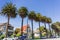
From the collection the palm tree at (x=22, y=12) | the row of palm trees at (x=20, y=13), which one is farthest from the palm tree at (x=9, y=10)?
the palm tree at (x=22, y=12)

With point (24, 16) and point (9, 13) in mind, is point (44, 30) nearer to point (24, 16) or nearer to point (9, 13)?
point (24, 16)

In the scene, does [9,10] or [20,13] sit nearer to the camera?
[9,10]

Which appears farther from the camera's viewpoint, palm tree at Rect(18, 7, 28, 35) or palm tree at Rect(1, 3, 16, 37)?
palm tree at Rect(18, 7, 28, 35)

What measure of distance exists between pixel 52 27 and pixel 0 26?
31.6m

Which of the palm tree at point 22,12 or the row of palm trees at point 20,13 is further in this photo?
the palm tree at point 22,12

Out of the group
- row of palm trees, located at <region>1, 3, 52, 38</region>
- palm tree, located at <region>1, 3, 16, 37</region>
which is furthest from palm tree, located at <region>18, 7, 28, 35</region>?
palm tree, located at <region>1, 3, 16, 37</region>

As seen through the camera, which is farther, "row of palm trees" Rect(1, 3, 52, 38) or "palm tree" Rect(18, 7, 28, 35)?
"palm tree" Rect(18, 7, 28, 35)

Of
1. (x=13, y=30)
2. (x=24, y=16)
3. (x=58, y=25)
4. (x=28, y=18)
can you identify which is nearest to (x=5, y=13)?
(x=24, y=16)

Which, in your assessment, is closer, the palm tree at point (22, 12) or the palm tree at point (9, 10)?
the palm tree at point (9, 10)

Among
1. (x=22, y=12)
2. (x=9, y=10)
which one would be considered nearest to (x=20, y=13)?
(x=22, y=12)

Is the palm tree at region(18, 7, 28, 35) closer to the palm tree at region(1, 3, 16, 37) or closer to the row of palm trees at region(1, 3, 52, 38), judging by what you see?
the row of palm trees at region(1, 3, 52, 38)

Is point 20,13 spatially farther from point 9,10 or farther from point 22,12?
point 9,10

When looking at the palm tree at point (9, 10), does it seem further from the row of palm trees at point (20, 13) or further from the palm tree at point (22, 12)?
the palm tree at point (22, 12)

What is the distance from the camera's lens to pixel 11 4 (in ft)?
168
